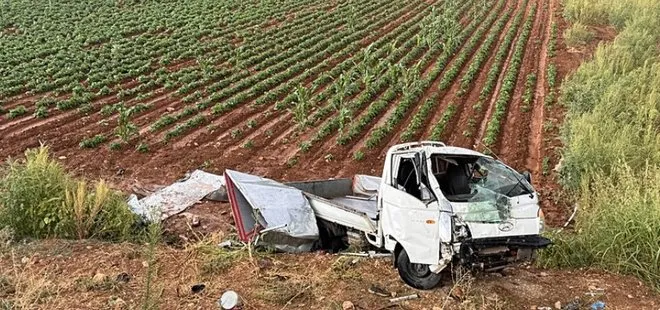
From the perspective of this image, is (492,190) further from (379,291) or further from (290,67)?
(290,67)

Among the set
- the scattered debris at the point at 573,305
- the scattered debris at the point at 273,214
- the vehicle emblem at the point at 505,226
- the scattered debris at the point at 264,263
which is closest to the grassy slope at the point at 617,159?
the scattered debris at the point at 573,305

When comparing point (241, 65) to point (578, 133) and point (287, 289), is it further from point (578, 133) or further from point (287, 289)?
point (287, 289)

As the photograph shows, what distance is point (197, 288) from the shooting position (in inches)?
268

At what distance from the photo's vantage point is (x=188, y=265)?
289 inches

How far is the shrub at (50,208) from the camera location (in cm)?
845

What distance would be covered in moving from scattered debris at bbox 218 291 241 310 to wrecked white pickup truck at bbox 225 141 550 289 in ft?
6.09

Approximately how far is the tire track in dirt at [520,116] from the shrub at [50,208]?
9450 millimetres

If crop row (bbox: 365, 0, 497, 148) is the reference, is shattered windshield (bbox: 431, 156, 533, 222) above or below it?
above

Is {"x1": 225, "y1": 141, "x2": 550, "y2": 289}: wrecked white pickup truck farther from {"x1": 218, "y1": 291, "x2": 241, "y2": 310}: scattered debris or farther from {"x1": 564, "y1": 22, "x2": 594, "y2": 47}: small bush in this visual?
{"x1": 564, "y1": 22, "x2": 594, "y2": 47}: small bush

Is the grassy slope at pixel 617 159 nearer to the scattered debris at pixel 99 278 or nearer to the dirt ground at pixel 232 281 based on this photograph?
the dirt ground at pixel 232 281

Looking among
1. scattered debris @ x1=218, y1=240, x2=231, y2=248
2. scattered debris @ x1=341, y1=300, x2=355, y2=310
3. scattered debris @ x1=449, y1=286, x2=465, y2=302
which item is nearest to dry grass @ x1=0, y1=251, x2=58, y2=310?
Answer: scattered debris @ x1=218, y1=240, x2=231, y2=248

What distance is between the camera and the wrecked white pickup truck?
677cm

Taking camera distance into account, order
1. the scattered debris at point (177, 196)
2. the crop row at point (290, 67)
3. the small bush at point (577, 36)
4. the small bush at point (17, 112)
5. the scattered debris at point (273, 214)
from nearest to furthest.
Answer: the scattered debris at point (273, 214) → the scattered debris at point (177, 196) → the small bush at point (17, 112) → the crop row at point (290, 67) → the small bush at point (577, 36)

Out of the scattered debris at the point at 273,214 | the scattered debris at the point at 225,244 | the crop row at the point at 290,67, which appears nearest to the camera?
the scattered debris at the point at 225,244
